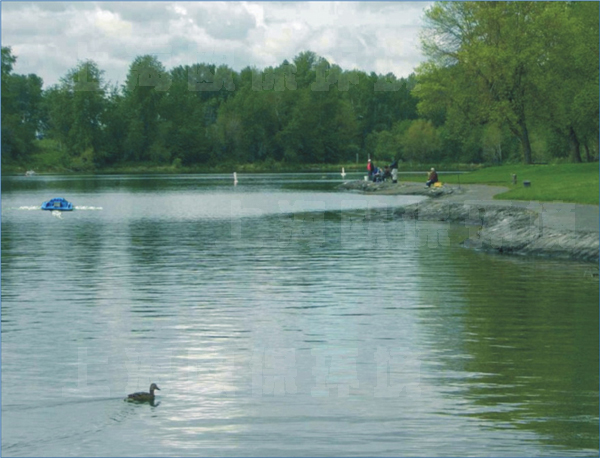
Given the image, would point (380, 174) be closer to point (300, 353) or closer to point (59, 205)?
point (59, 205)

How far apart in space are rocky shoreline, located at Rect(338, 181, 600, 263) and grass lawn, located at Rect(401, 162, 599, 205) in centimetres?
254

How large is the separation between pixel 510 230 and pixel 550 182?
26.1m

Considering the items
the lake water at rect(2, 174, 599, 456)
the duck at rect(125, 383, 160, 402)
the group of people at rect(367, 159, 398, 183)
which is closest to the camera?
the lake water at rect(2, 174, 599, 456)

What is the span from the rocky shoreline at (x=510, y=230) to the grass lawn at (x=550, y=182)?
2.54 metres

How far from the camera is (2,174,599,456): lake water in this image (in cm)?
1598

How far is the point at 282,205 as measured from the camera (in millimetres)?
77875

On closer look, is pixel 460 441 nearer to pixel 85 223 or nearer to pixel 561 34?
pixel 85 223

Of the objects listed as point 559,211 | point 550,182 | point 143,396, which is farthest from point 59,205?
point 143,396

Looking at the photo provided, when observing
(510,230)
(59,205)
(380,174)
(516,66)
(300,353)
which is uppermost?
(516,66)

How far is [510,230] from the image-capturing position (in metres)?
43.4

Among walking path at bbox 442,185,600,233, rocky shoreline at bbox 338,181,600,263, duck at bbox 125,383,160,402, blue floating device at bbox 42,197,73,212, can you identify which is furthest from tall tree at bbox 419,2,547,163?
duck at bbox 125,383,160,402

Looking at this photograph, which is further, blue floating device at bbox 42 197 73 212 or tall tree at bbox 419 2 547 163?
tall tree at bbox 419 2 547 163

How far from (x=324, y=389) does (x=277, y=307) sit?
946 centimetres

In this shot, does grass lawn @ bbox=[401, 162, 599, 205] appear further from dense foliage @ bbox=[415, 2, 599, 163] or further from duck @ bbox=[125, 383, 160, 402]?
duck @ bbox=[125, 383, 160, 402]
